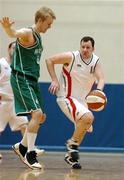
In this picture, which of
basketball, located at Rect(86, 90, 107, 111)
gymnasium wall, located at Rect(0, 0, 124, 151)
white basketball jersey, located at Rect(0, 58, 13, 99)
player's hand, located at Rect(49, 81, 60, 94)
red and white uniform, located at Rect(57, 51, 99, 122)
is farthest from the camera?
gymnasium wall, located at Rect(0, 0, 124, 151)

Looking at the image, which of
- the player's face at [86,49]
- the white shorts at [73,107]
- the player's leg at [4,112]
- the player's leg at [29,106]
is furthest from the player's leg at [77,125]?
the player's leg at [4,112]

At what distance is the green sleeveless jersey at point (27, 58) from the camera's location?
5.91m

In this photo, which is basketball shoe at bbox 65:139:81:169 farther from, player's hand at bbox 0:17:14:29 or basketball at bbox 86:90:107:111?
player's hand at bbox 0:17:14:29

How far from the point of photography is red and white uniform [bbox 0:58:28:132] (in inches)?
295

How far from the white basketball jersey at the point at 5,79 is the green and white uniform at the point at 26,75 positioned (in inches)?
59.4

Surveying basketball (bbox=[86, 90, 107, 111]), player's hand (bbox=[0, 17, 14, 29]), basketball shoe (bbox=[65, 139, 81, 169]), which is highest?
player's hand (bbox=[0, 17, 14, 29])

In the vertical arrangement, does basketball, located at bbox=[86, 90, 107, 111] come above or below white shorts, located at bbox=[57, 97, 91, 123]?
above

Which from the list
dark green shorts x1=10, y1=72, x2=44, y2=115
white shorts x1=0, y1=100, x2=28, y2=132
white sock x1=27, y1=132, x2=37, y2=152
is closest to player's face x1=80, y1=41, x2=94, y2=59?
dark green shorts x1=10, y1=72, x2=44, y2=115

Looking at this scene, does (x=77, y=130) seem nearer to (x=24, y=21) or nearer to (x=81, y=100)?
(x=81, y=100)

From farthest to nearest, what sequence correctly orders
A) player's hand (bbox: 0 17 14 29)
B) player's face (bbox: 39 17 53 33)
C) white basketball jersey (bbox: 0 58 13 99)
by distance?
white basketball jersey (bbox: 0 58 13 99)
player's face (bbox: 39 17 53 33)
player's hand (bbox: 0 17 14 29)

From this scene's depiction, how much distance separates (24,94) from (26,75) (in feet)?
0.67

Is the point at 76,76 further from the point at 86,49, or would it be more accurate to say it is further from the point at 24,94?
the point at 24,94

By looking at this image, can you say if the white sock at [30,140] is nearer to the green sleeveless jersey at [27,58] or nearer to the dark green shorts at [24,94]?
the dark green shorts at [24,94]

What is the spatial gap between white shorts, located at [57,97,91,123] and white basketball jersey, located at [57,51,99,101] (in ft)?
0.27
